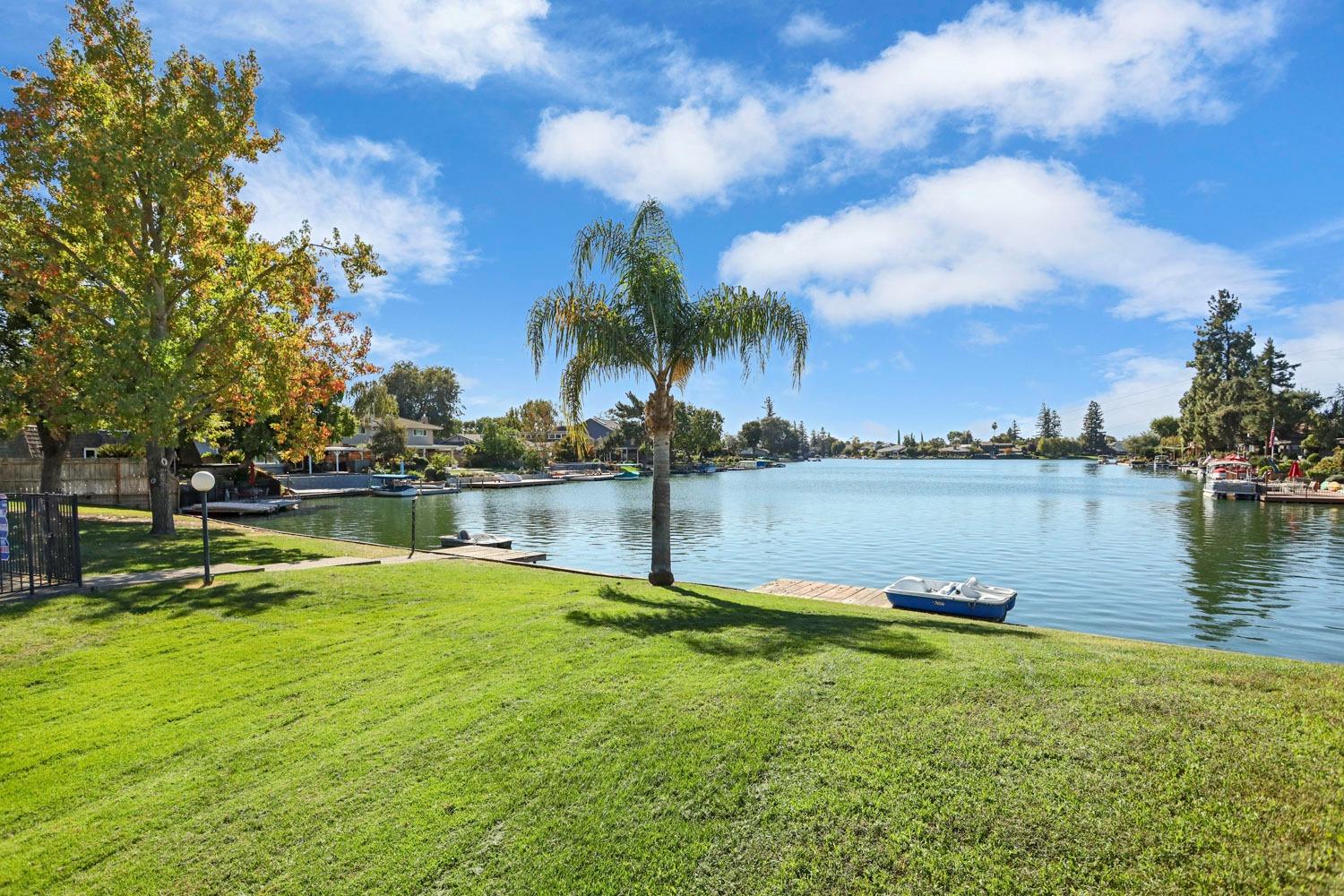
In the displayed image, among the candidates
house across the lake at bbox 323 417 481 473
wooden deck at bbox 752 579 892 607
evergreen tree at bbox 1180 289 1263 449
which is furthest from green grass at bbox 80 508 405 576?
evergreen tree at bbox 1180 289 1263 449

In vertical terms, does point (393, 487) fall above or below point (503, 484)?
above

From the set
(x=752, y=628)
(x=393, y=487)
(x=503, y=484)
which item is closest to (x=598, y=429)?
(x=503, y=484)

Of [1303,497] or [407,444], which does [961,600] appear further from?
[407,444]

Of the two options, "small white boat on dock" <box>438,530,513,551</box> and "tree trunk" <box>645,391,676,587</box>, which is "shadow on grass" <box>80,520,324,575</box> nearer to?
"small white boat on dock" <box>438,530,513,551</box>

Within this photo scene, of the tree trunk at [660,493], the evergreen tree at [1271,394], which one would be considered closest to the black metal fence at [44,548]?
the tree trunk at [660,493]

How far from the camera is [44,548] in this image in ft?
36.5

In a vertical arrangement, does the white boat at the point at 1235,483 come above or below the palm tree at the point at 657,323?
below

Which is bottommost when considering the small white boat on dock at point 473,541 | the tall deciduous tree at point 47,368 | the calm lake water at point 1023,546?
the calm lake water at point 1023,546

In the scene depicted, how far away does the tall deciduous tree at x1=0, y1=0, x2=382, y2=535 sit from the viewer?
603 inches

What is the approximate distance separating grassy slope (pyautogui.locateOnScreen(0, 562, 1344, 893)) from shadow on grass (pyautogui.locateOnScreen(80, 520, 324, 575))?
7.31 metres

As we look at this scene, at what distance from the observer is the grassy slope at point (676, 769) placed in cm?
365

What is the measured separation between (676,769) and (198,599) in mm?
9871

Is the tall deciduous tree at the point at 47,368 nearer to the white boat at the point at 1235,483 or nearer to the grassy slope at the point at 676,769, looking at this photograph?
the grassy slope at the point at 676,769

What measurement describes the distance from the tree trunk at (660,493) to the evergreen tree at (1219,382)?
86913 mm
